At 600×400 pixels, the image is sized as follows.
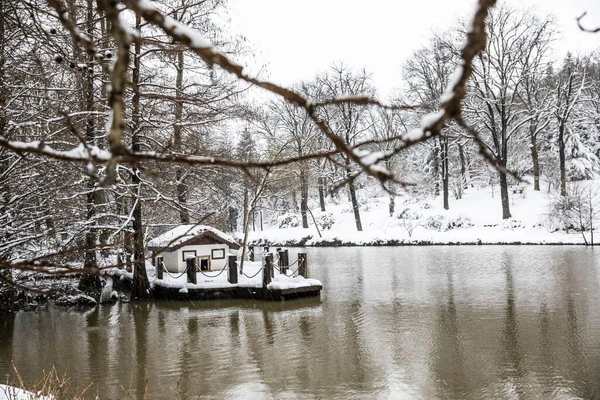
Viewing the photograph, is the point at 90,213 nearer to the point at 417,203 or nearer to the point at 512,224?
the point at 512,224

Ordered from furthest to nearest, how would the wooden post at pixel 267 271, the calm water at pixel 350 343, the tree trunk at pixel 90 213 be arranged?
the wooden post at pixel 267 271, the tree trunk at pixel 90 213, the calm water at pixel 350 343

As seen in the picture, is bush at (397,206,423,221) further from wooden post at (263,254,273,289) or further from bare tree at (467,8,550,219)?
wooden post at (263,254,273,289)

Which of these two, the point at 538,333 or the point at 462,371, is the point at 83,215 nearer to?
the point at 462,371

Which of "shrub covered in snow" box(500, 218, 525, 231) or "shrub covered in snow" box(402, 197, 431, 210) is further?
"shrub covered in snow" box(402, 197, 431, 210)

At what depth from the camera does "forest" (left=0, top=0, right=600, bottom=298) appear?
101 cm

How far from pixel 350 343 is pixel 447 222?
24.5m

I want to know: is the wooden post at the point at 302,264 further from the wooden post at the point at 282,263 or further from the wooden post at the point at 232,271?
the wooden post at the point at 232,271

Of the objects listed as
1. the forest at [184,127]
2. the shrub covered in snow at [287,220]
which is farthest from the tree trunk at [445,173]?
the shrub covered in snow at [287,220]

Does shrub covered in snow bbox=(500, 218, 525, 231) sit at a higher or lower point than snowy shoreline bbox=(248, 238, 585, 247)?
higher

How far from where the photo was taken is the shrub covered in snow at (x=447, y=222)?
31969mm

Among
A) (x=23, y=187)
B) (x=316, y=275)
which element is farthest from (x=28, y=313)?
(x=316, y=275)

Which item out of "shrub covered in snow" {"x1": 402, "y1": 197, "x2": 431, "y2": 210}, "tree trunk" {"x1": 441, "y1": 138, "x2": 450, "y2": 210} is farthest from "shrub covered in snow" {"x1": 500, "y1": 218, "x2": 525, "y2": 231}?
"shrub covered in snow" {"x1": 402, "y1": 197, "x2": 431, "y2": 210}

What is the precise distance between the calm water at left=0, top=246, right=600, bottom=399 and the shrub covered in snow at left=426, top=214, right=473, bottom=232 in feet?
50.4

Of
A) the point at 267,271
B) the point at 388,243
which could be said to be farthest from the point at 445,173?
the point at 267,271
